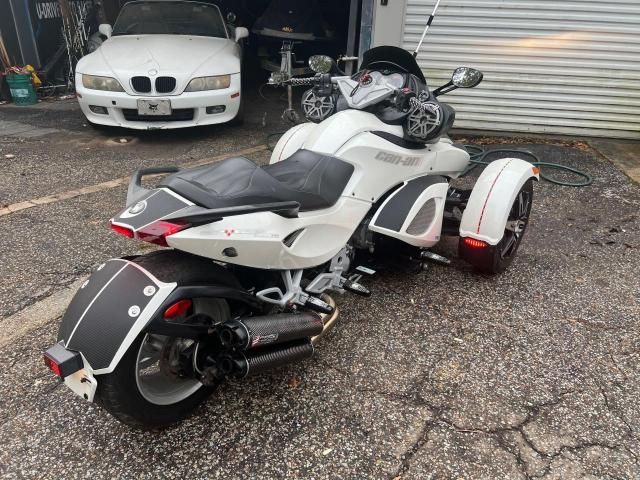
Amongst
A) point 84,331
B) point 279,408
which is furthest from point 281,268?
point 84,331

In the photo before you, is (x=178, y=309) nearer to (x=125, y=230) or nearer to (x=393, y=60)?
(x=125, y=230)

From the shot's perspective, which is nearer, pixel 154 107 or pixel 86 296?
pixel 86 296

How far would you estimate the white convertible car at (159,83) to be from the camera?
6.17 metres

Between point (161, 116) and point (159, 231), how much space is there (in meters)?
4.80

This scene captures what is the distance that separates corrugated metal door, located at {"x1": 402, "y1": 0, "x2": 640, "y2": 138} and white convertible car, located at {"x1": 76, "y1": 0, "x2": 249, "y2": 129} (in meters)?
2.67

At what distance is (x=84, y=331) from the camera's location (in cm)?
189

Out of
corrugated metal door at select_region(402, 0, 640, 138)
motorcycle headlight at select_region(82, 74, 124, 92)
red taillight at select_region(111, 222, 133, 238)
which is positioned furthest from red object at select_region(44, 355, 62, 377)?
corrugated metal door at select_region(402, 0, 640, 138)

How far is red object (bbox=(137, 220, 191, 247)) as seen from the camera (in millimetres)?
1907

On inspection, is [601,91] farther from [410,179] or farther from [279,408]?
[279,408]

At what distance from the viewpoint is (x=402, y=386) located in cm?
256

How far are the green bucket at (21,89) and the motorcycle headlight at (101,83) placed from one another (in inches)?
117

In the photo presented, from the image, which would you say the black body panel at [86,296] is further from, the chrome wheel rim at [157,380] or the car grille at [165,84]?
the car grille at [165,84]

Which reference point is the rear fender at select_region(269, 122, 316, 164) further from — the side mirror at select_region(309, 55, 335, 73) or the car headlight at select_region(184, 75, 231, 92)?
the car headlight at select_region(184, 75, 231, 92)

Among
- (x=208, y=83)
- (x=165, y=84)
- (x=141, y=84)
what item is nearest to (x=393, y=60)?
(x=208, y=83)
